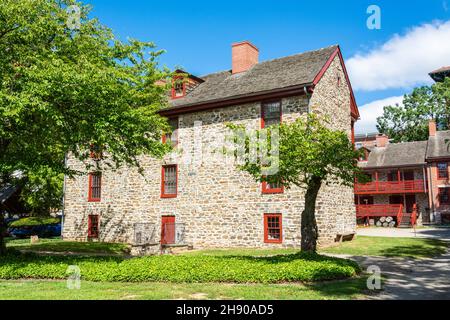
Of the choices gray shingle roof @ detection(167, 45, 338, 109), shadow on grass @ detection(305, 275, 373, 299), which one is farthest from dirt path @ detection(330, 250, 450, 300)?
gray shingle roof @ detection(167, 45, 338, 109)

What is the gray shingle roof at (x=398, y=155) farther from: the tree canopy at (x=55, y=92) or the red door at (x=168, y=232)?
the tree canopy at (x=55, y=92)

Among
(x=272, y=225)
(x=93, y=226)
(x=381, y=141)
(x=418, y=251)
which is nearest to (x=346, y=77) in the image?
(x=272, y=225)

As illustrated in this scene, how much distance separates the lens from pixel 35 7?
482 inches

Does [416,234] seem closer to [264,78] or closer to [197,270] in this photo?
[264,78]

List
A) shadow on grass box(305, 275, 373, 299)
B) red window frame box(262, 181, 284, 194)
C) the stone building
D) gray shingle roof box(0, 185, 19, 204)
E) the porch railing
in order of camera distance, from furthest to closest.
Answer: the porch railing → gray shingle roof box(0, 185, 19, 204) → the stone building → red window frame box(262, 181, 284, 194) → shadow on grass box(305, 275, 373, 299)

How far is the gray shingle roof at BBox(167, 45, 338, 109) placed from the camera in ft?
62.0

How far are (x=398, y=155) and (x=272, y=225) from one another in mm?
27439

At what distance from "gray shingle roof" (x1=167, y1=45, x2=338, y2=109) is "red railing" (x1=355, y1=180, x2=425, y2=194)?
1939 centimetres

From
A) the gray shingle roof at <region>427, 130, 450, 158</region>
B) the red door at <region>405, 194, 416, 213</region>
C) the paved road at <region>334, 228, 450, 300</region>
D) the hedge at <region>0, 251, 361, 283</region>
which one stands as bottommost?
the paved road at <region>334, 228, 450, 300</region>

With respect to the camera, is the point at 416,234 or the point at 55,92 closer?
the point at 55,92

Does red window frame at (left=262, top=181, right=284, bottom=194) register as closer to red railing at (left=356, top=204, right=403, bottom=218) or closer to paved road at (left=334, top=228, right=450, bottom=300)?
paved road at (left=334, top=228, right=450, bottom=300)

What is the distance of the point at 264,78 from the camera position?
2042cm
